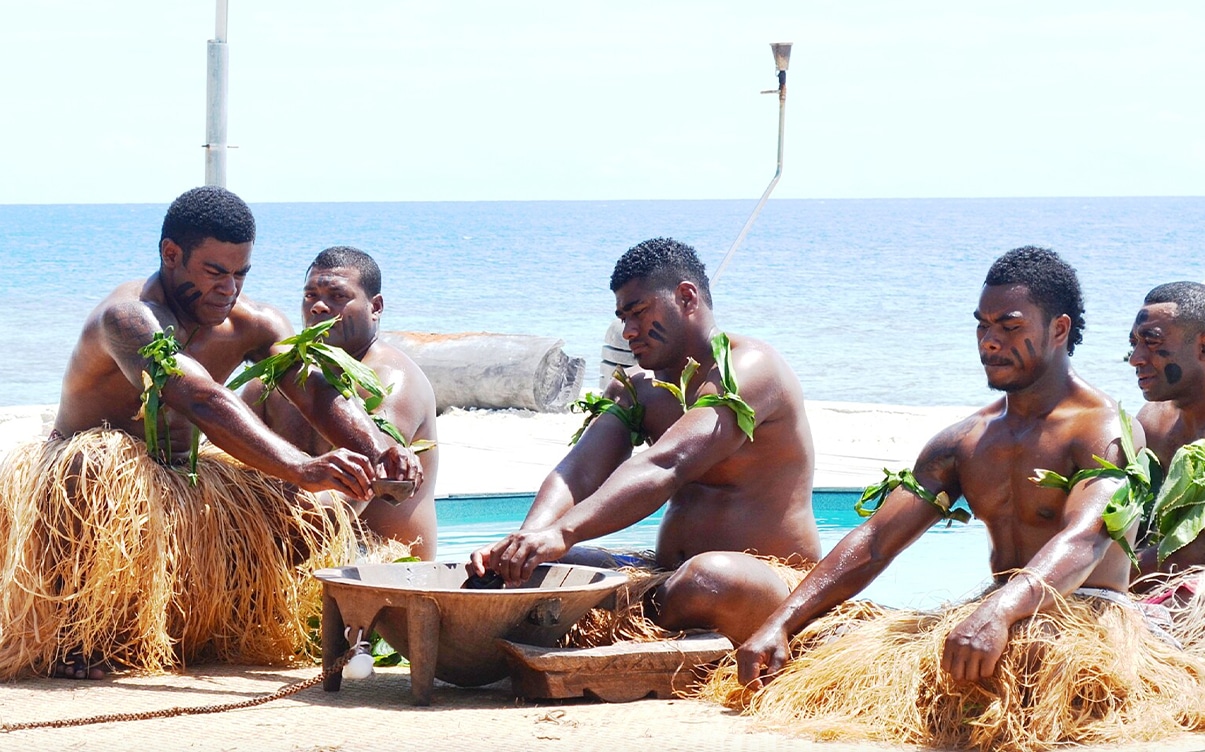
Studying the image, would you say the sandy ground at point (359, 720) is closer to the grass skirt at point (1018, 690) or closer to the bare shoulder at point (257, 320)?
the grass skirt at point (1018, 690)

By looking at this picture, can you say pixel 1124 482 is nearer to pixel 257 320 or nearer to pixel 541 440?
pixel 257 320

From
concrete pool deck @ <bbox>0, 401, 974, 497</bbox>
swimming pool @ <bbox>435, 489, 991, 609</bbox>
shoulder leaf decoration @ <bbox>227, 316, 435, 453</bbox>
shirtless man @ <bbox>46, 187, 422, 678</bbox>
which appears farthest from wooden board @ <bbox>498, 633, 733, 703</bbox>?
concrete pool deck @ <bbox>0, 401, 974, 497</bbox>

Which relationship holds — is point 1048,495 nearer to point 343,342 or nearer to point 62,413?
point 343,342

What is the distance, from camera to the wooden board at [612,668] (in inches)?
146

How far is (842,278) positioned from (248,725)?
3672cm

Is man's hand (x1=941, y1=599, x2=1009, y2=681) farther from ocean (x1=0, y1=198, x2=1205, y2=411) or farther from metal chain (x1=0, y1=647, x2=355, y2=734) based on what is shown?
ocean (x1=0, y1=198, x2=1205, y2=411)

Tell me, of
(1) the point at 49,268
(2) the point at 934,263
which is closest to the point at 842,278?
(2) the point at 934,263

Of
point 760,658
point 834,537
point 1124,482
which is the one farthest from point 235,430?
point 834,537

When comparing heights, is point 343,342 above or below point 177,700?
above

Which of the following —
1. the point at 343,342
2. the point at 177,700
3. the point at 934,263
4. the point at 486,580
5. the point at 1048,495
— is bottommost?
the point at 177,700

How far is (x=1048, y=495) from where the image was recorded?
3.66m

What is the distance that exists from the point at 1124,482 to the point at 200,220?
2668 millimetres

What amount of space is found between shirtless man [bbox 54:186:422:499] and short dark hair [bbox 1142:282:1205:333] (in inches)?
91.0

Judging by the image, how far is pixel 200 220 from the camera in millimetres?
4422
